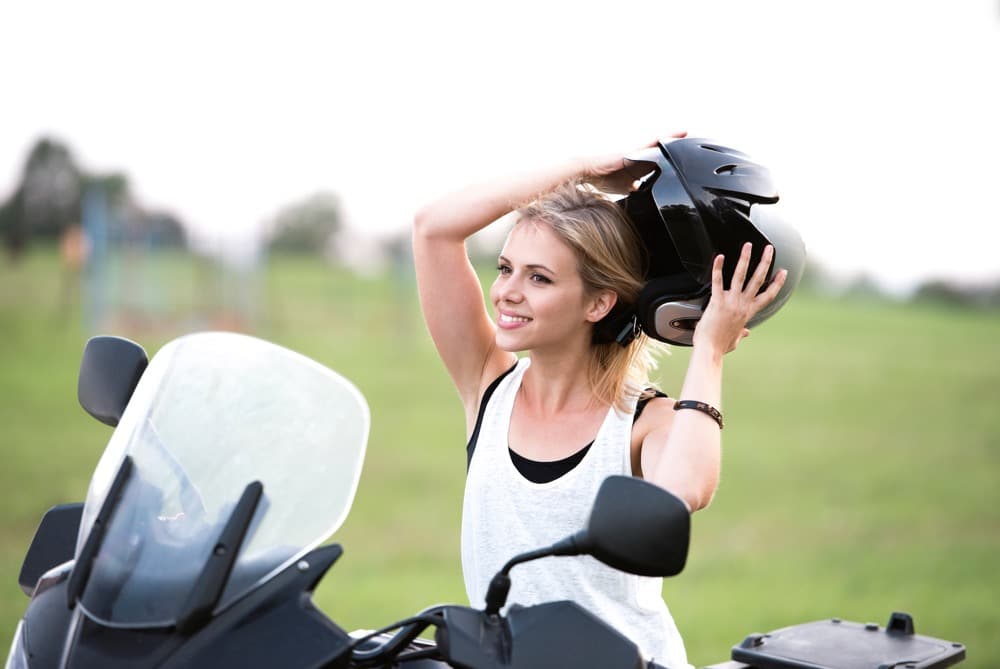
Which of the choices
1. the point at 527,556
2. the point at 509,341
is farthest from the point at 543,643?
the point at 509,341

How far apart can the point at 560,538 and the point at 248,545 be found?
91 cm

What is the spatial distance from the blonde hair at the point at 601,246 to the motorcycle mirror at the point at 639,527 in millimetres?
889

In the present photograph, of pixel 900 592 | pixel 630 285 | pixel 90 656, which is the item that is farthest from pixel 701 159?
pixel 900 592

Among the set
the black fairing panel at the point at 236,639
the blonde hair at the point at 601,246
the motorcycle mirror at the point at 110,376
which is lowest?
the black fairing panel at the point at 236,639

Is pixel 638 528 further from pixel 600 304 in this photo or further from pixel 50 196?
pixel 50 196

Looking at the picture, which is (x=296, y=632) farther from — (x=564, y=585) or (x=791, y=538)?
(x=791, y=538)

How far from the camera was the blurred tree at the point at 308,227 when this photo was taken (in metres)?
24.9

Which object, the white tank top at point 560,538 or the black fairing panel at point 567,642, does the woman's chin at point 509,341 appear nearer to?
the white tank top at point 560,538

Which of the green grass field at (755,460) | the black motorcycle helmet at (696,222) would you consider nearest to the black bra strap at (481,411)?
the black motorcycle helmet at (696,222)

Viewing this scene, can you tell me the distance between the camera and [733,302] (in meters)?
2.58

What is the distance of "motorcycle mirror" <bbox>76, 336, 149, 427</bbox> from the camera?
238 centimetres

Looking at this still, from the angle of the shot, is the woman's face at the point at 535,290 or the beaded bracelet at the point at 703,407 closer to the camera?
the beaded bracelet at the point at 703,407

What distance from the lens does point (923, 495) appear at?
1212cm

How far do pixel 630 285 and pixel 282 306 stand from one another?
2149cm
